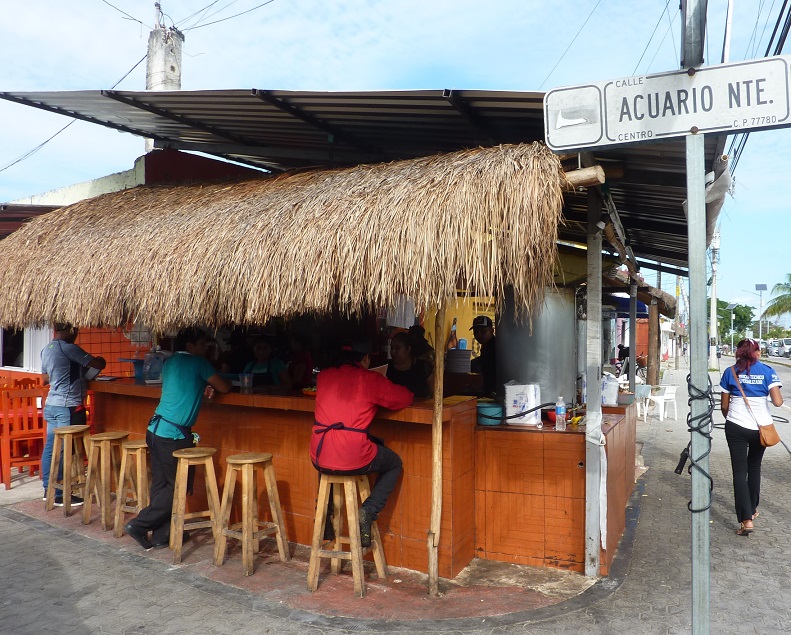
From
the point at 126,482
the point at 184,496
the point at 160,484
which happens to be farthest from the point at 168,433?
the point at 126,482

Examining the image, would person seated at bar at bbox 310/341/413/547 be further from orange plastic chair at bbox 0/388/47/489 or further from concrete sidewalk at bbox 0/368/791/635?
orange plastic chair at bbox 0/388/47/489

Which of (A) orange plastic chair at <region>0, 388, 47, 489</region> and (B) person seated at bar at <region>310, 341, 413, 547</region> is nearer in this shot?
(B) person seated at bar at <region>310, 341, 413, 547</region>

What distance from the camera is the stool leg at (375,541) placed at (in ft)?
14.8

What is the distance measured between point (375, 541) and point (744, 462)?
3534 mm

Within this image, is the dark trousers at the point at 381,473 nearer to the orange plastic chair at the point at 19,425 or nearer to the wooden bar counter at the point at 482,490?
the wooden bar counter at the point at 482,490

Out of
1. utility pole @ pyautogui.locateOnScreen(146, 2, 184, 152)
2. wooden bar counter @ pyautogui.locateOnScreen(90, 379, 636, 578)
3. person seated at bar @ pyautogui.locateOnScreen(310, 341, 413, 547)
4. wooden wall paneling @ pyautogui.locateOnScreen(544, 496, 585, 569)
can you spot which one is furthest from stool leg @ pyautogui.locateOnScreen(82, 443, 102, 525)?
utility pole @ pyautogui.locateOnScreen(146, 2, 184, 152)

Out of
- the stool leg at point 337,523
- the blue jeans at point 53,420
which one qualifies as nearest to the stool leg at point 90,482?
the blue jeans at point 53,420

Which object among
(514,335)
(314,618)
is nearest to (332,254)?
(514,335)

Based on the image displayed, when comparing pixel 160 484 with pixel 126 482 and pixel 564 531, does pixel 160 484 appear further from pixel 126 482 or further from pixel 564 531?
pixel 564 531

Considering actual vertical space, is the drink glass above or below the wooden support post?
above

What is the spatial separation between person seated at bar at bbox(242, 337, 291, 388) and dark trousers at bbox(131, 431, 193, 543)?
125 cm

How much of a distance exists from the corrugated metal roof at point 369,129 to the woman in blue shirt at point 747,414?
4.86ft

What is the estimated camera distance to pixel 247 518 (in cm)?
470

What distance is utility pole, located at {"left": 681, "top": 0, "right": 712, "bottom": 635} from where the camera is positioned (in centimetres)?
246
